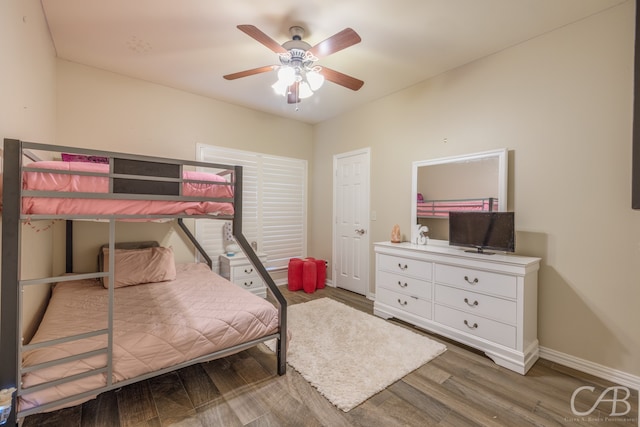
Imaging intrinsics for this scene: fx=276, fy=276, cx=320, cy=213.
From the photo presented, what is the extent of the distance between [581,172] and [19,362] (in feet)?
12.4

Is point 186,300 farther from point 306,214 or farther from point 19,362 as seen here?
point 306,214

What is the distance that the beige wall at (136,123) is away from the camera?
292 centimetres

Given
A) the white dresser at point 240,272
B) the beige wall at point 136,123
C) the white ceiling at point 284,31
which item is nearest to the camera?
the white ceiling at point 284,31

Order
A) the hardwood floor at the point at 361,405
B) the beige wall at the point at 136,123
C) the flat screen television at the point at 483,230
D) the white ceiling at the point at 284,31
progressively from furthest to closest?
the beige wall at the point at 136,123 → the flat screen television at the point at 483,230 → the white ceiling at the point at 284,31 → the hardwood floor at the point at 361,405

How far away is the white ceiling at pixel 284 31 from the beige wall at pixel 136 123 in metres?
0.20

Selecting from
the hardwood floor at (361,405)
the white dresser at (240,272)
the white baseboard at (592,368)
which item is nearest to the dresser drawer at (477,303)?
the hardwood floor at (361,405)

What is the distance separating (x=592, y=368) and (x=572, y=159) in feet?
5.39

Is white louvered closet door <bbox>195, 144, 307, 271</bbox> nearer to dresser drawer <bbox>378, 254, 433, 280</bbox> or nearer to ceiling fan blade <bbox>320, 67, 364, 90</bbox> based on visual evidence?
dresser drawer <bbox>378, 254, 433, 280</bbox>

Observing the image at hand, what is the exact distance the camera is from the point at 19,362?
1322 mm

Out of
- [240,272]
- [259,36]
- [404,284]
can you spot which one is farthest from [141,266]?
[404,284]

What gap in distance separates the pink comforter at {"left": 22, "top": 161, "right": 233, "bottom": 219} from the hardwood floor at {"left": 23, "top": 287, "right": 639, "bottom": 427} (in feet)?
4.01

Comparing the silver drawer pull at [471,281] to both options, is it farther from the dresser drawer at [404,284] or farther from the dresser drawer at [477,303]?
the dresser drawer at [404,284]

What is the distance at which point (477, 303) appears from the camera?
2406 mm

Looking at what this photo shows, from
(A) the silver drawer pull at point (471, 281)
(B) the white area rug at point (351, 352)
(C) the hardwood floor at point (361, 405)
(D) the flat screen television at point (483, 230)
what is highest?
(D) the flat screen television at point (483, 230)
